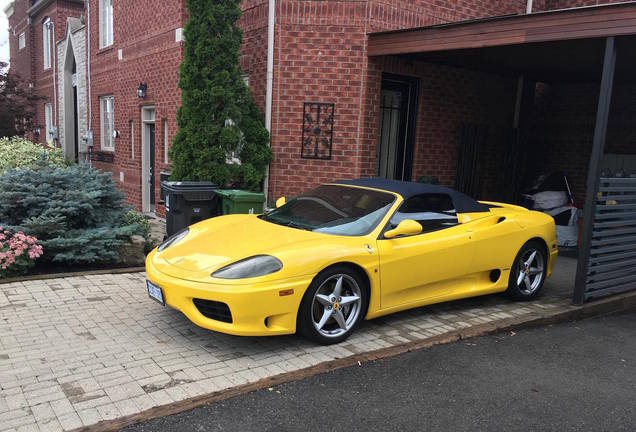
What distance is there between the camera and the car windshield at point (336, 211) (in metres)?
4.79

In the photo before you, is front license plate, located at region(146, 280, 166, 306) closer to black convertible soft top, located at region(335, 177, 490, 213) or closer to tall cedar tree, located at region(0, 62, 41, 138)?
black convertible soft top, located at region(335, 177, 490, 213)

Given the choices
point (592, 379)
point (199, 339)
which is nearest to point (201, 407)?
point (199, 339)

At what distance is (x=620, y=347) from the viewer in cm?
497

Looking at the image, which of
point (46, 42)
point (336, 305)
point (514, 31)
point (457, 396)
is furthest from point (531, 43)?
point (46, 42)

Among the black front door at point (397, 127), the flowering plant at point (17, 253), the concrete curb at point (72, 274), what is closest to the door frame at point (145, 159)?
the black front door at point (397, 127)

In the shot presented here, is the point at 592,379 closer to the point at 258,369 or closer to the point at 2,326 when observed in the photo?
the point at 258,369

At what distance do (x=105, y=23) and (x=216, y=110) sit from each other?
8657mm

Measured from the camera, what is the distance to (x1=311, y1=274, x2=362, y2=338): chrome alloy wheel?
14.2 ft

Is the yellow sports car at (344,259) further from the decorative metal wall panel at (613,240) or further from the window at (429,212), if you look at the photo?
the decorative metal wall panel at (613,240)

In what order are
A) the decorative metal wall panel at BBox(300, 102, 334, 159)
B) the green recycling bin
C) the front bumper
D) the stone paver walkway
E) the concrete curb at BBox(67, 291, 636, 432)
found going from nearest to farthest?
the concrete curb at BBox(67, 291, 636, 432) < the stone paver walkway < the front bumper < the green recycling bin < the decorative metal wall panel at BBox(300, 102, 334, 159)

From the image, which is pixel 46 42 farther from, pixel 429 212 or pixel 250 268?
pixel 250 268

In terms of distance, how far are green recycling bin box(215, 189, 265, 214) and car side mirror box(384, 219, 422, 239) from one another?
3063 millimetres

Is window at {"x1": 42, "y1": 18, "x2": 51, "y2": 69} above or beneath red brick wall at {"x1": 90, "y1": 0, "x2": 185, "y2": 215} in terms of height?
above

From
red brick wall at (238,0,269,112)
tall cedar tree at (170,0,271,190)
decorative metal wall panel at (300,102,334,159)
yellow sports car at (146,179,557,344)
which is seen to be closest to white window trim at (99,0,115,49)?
red brick wall at (238,0,269,112)
